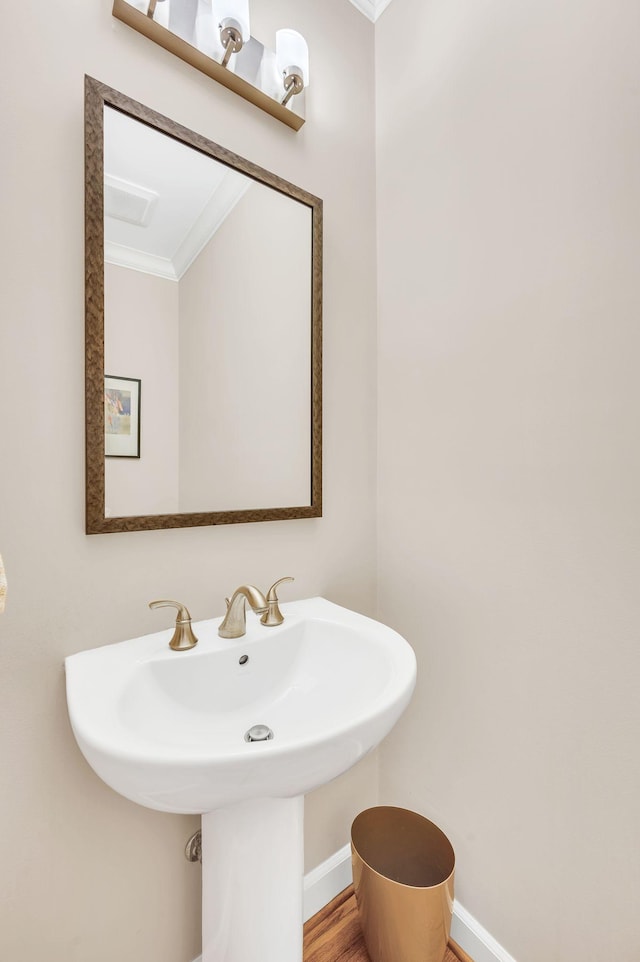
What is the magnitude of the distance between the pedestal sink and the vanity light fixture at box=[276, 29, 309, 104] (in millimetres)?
1267

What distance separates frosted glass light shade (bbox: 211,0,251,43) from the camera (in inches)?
35.4

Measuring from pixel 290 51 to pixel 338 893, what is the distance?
2.22 m

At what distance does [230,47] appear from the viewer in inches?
35.9

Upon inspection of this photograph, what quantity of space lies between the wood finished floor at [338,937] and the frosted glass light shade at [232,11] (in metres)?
2.15

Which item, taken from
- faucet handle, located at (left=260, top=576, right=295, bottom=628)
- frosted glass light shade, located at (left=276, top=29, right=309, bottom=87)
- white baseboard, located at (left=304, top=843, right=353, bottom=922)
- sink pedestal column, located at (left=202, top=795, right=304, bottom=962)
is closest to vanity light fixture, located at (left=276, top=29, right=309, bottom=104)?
frosted glass light shade, located at (left=276, top=29, right=309, bottom=87)

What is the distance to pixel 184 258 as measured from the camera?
0.95 meters

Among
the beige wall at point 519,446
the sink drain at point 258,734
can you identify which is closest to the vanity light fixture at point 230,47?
the beige wall at point 519,446

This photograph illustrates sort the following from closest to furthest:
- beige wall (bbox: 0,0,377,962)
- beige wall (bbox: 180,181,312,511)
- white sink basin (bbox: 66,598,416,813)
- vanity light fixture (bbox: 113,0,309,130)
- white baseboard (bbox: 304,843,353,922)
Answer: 1. white sink basin (bbox: 66,598,416,813)
2. beige wall (bbox: 0,0,377,962)
3. vanity light fixture (bbox: 113,0,309,130)
4. beige wall (bbox: 180,181,312,511)
5. white baseboard (bbox: 304,843,353,922)

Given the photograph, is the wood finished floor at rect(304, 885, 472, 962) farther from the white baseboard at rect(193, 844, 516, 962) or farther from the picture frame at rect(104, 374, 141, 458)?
the picture frame at rect(104, 374, 141, 458)

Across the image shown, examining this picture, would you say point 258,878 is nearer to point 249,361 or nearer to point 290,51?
point 249,361

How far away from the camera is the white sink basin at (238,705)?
1.75ft

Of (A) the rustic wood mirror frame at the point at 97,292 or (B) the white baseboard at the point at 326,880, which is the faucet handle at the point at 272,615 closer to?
(A) the rustic wood mirror frame at the point at 97,292

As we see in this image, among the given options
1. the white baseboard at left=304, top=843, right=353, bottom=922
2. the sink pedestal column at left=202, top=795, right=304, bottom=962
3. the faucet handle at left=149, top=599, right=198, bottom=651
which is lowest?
the white baseboard at left=304, top=843, right=353, bottom=922

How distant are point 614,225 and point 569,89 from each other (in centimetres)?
31
